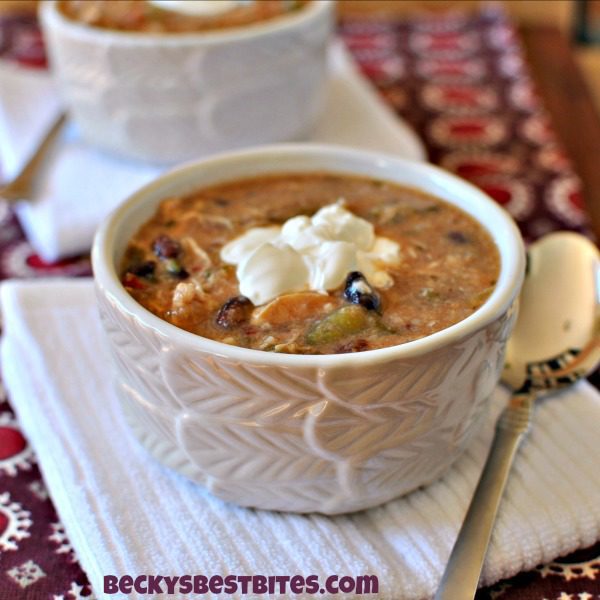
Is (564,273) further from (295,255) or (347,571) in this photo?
(347,571)

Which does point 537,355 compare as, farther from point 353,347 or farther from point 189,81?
point 189,81

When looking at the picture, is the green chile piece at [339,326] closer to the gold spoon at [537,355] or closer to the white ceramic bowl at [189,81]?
the gold spoon at [537,355]

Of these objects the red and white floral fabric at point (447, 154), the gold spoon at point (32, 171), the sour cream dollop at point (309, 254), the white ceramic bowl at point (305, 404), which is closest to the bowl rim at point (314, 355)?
the white ceramic bowl at point (305, 404)

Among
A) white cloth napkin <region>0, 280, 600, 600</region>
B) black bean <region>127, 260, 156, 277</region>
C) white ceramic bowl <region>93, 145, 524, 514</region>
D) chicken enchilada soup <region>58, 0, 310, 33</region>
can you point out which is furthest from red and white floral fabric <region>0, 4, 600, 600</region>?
chicken enchilada soup <region>58, 0, 310, 33</region>

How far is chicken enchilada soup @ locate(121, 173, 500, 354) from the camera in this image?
100 cm

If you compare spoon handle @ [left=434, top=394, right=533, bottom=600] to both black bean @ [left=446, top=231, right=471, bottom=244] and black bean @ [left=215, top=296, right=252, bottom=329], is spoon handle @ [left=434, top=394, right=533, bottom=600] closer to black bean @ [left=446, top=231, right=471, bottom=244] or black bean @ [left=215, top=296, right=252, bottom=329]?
black bean @ [left=446, top=231, right=471, bottom=244]

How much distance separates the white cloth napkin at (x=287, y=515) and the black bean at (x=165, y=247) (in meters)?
0.19

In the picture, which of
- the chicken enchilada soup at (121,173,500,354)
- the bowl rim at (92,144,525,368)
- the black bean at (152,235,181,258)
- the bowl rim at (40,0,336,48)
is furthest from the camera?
the bowl rim at (40,0,336,48)

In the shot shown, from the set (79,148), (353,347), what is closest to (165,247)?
(353,347)

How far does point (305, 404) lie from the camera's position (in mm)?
897

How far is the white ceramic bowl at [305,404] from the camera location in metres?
0.89

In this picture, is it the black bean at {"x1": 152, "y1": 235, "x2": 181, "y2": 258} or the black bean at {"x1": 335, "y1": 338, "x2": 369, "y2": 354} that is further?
the black bean at {"x1": 152, "y1": 235, "x2": 181, "y2": 258}

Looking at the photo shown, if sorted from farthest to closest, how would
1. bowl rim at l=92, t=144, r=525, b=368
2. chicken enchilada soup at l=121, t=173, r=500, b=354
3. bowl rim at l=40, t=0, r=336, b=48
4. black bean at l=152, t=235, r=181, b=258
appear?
bowl rim at l=40, t=0, r=336, b=48
black bean at l=152, t=235, r=181, b=258
chicken enchilada soup at l=121, t=173, r=500, b=354
bowl rim at l=92, t=144, r=525, b=368

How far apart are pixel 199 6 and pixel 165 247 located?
61 centimetres
